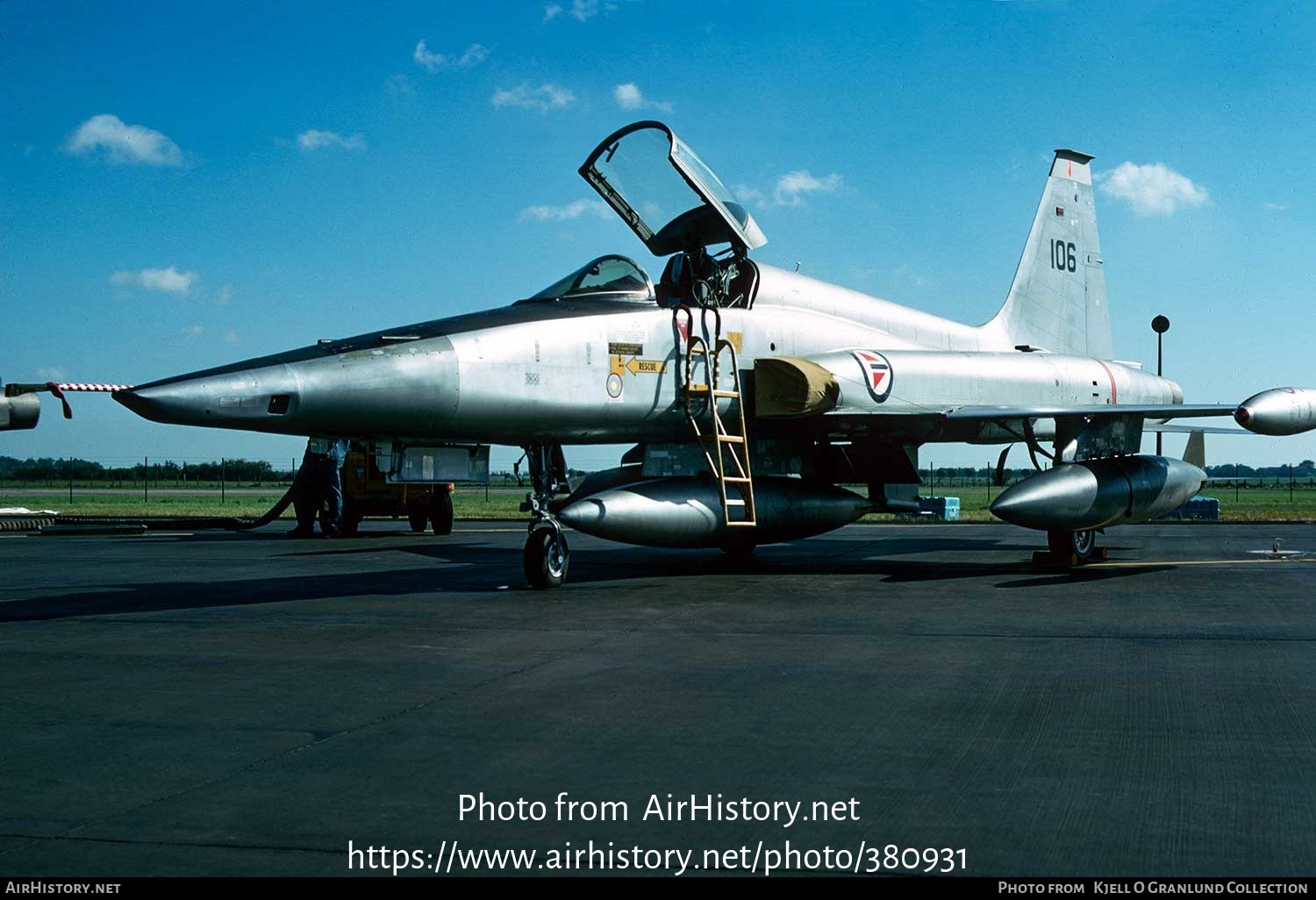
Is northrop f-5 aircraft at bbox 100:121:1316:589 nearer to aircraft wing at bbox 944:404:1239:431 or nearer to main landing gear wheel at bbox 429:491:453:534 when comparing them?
aircraft wing at bbox 944:404:1239:431

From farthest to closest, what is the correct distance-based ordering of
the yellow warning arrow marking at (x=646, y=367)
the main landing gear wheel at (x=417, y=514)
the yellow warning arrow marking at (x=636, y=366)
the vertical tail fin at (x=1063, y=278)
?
the main landing gear wheel at (x=417, y=514)
the vertical tail fin at (x=1063, y=278)
the yellow warning arrow marking at (x=646, y=367)
the yellow warning arrow marking at (x=636, y=366)

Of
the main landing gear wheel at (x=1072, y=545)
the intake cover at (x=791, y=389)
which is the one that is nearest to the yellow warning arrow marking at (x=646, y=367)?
the intake cover at (x=791, y=389)

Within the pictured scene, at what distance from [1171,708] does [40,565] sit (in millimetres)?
14110

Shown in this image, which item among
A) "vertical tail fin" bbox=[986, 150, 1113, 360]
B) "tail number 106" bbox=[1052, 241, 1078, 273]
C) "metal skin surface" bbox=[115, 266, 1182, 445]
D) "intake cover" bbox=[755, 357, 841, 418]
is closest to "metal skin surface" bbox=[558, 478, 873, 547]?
"metal skin surface" bbox=[115, 266, 1182, 445]

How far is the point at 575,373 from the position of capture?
11195mm

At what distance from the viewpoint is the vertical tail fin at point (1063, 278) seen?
18.3 meters

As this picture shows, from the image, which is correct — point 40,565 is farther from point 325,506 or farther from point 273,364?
point 273,364

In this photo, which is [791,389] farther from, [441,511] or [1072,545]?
[441,511]

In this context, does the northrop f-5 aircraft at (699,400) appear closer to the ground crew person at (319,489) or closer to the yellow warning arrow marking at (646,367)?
the yellow warning arrow marking at (646,367)

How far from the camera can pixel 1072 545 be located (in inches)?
547

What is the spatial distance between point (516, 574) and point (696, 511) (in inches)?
99.9

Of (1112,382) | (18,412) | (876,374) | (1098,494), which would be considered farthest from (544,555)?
(18,412)

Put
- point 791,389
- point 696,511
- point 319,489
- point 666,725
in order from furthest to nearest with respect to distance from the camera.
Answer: point 319,489 < point 791,389 < point 696,511 < point 666,725

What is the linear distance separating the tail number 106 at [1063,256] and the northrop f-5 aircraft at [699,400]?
2937 millimetres
